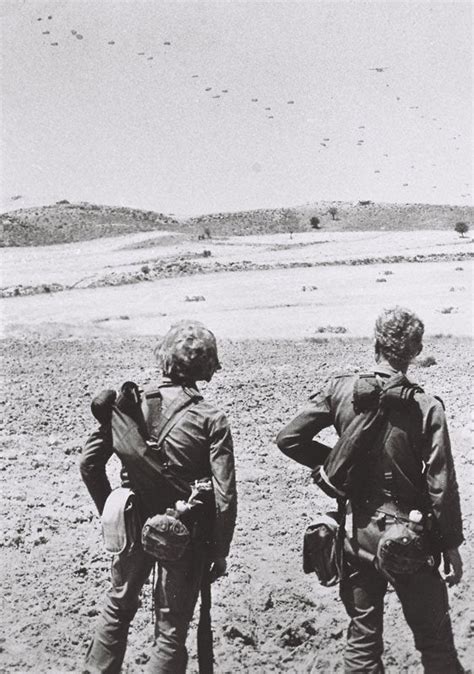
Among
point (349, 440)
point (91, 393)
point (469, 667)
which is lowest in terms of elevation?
point (469, 667)

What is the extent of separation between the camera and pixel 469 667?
432 cm

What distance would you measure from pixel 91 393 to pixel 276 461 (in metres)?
3.89

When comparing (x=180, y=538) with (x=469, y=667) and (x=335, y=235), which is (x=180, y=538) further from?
(x=335, y=235)

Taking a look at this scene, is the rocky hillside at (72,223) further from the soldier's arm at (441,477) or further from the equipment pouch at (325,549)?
the soldier's arm at (441,477)

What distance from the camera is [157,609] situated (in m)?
3.45

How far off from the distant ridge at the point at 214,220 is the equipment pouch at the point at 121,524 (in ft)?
199

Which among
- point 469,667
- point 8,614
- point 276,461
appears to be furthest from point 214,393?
point 469,667

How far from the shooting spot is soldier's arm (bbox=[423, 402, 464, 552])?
3.21 m

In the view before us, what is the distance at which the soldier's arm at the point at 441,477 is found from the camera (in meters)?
3.21

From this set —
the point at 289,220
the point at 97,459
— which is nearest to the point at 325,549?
the point at 97,459

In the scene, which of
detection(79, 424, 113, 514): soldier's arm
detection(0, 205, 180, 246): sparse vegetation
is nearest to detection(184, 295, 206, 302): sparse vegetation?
detection(79, 424, 113, 514): soldier's arm

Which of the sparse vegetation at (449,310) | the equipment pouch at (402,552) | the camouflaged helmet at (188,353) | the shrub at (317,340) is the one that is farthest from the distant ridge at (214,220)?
the equipment pouch at (402,552)

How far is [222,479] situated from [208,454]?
0.16 meters

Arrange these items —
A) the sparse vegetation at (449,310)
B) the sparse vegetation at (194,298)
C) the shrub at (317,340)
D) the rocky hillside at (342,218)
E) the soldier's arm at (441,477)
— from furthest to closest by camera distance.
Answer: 1. the rocky hillside at (342,218)
2. the sparse vegetation at (194,298)
3. the sparse vegetation at (449,310)
4. the shrub at (317,340)
5. the soldier's arm at (441,477)
